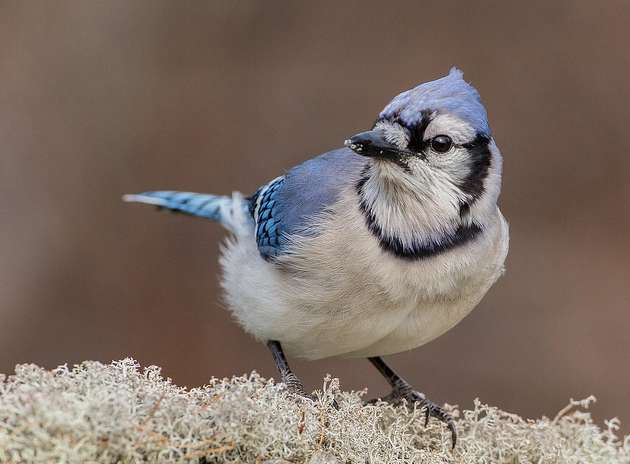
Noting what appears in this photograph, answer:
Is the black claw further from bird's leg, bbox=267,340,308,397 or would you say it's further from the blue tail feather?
the blue tail feather

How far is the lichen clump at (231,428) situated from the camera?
1.72 m

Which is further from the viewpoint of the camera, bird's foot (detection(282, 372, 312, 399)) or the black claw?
bird's foot (detection(282, 372, 312, 399))

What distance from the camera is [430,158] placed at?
2676mm

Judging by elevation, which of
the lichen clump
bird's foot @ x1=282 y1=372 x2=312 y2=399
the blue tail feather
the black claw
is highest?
the blue tail feather

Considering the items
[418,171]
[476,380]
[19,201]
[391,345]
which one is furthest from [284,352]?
[19,201]

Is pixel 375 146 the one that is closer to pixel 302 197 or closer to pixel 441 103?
pixel 441 103

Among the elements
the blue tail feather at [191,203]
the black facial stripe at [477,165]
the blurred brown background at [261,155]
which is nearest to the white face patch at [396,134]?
the black facial stripe at [477,165]

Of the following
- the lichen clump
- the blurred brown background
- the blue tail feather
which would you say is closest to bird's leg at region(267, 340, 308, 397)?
the lichen clump

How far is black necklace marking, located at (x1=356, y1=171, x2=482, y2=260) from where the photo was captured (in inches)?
107

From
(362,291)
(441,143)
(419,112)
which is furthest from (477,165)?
(362,291)

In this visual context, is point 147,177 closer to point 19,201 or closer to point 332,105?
point 19,201

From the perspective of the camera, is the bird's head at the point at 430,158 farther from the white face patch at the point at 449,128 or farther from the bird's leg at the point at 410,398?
the bird's leg at the point at 410,398

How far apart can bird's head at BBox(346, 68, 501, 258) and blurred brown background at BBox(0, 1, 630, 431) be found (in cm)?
244

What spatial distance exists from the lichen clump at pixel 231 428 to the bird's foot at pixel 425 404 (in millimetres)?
42
